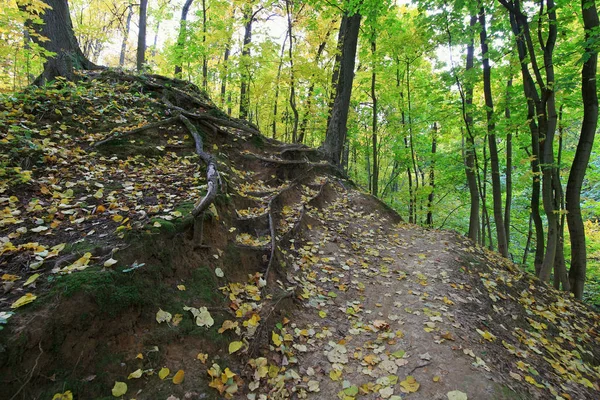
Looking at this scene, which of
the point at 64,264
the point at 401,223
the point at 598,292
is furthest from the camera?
the point at 598,292

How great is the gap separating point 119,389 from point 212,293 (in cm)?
117

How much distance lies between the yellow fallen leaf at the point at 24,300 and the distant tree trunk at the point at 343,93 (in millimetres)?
7883

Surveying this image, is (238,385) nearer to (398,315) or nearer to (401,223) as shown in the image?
(398,315)

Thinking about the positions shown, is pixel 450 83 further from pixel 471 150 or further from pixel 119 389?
pixel 119 389

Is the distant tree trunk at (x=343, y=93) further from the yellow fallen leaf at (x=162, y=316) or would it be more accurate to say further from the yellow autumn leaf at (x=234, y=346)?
the yellow fallen leaf at (x=162, y=316)

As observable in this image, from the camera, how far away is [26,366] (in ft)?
6.21

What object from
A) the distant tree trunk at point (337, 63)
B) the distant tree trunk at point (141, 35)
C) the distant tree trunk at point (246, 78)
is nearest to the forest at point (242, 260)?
the distant tree trunk at point (337, 63)

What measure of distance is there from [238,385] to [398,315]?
7.68ft

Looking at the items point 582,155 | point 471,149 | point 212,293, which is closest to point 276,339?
point 212,293

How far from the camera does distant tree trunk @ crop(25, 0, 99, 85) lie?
6051 mm

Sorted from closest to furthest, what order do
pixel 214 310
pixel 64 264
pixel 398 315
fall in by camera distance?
pixel 64 264 < pixel 214 310 < pixel 398 315

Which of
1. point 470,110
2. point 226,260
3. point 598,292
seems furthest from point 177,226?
point 598,292

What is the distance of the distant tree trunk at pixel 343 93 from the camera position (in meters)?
8.81

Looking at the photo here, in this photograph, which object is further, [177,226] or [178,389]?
[177,226]
